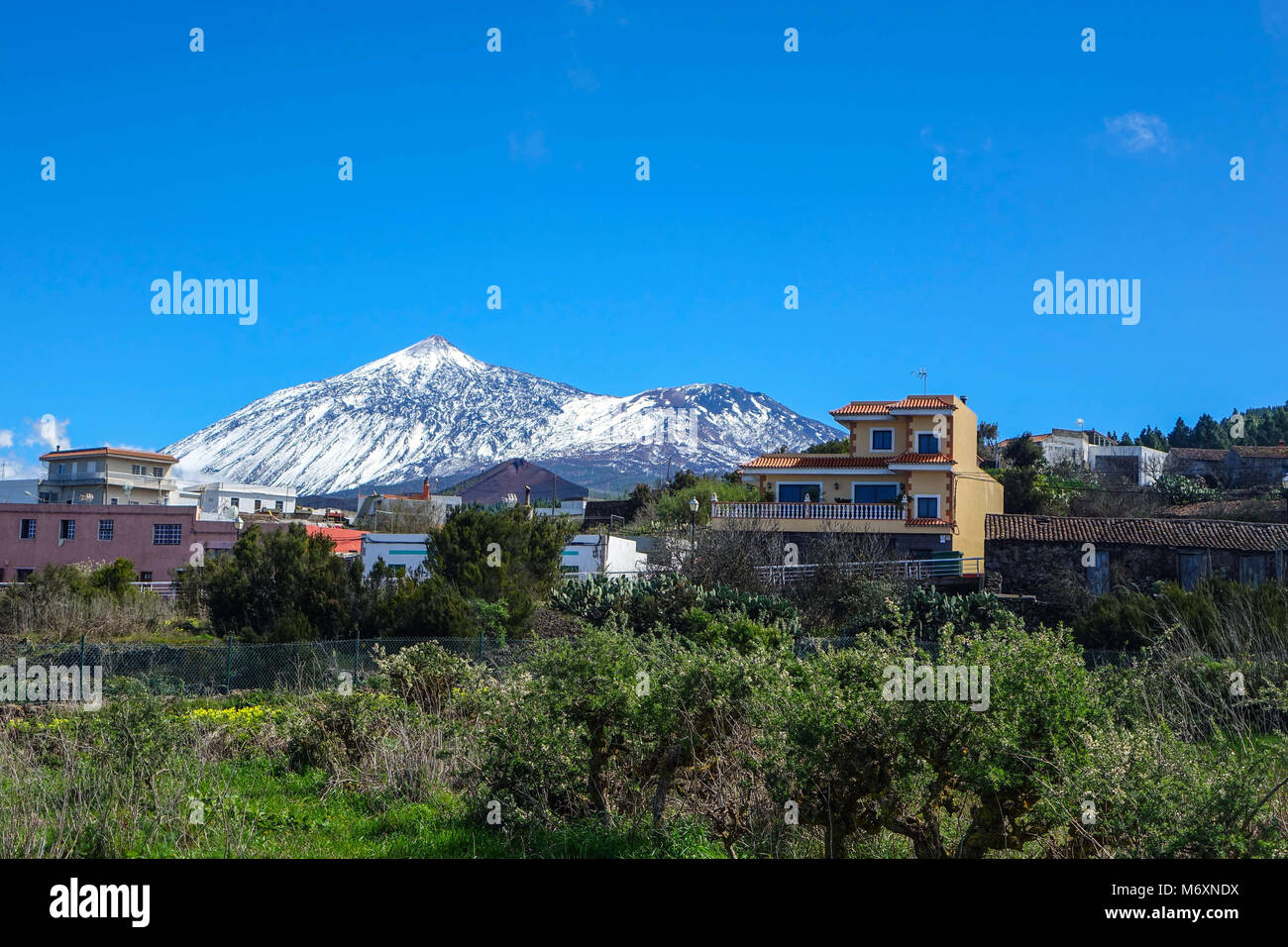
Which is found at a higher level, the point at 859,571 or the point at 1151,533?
the point at 1151,533

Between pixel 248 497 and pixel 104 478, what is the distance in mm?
15166

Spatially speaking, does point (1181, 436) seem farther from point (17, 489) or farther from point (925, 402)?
point (17, 489)

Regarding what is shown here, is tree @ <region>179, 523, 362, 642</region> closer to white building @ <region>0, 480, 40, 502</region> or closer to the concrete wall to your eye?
the concrete wall

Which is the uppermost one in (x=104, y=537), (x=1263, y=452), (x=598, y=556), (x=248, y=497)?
(x=1263, y=452)

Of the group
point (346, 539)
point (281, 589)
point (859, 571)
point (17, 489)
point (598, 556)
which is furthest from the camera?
point (17, 489)

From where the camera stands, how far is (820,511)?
3325 cm

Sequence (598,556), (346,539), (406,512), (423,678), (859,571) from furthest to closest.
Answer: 1. (406,512)
2. (346,539)
3. (598,556)
4. (859,571)
5. (423,678)

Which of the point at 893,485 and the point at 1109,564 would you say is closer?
the point at 1109,564

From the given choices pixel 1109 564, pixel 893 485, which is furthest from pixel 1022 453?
pixel 1109 564

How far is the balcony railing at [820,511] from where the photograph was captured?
3309 cm

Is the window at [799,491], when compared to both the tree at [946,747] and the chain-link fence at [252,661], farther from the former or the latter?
the tree at [946,747]

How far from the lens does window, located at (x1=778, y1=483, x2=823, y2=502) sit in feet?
116

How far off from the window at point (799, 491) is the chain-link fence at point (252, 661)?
20.0 meters
